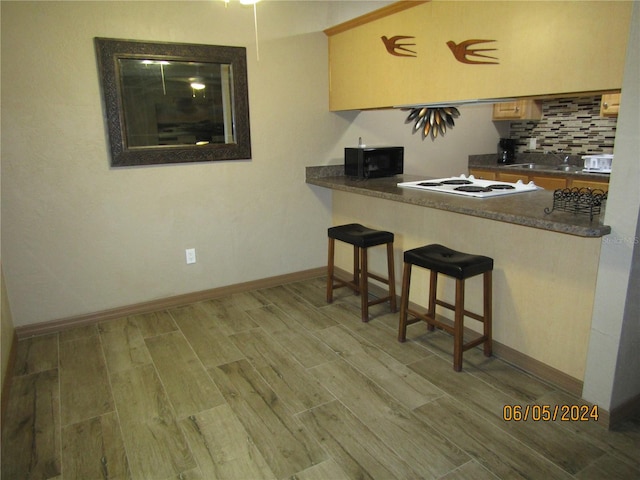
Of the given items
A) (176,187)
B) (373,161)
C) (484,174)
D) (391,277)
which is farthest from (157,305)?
(484,174)

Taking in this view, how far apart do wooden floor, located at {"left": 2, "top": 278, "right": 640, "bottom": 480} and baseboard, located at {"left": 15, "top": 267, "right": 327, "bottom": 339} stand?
0.07 meters

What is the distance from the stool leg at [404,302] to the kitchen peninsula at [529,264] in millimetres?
164

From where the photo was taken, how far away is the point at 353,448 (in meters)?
1.88

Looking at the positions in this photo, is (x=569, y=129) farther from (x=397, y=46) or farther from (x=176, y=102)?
(x=176, y=102)

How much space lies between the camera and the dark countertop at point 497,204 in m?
1.89

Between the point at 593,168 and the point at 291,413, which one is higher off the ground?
the point at 593,168

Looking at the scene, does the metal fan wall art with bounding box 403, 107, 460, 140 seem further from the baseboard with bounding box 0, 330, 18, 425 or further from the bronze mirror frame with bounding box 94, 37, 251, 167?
the baseboard with bounding box 0, 330, 18, 425

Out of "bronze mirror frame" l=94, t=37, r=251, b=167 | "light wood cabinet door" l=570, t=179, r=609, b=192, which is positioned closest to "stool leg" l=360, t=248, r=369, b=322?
"bronze mirror frame" l=94, t=37, r=251, b=167

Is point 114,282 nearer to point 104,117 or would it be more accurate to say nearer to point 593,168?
point 104,117

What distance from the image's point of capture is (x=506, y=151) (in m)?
5.07

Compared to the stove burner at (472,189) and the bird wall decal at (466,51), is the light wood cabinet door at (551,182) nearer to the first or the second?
the stove burner at (472,189)

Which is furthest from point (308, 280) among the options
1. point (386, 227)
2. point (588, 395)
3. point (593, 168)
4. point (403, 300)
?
point (593, 168)

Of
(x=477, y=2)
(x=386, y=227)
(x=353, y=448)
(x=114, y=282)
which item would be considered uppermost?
(x=477, y=2)

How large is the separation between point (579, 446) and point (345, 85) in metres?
2.85
